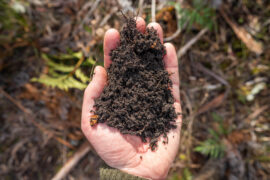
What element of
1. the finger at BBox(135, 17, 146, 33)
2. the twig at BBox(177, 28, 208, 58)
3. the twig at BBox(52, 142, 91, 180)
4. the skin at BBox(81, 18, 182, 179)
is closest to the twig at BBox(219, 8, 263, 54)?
the twig at BBox(177, 28, 208, 58)

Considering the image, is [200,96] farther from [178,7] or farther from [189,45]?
[178,7]

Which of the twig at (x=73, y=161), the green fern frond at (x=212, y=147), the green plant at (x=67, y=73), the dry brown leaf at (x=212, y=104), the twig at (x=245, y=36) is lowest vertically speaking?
the twig at (x=73, y=161)

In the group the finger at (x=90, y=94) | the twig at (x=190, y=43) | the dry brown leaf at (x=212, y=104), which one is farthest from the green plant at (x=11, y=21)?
the dry brown leaf at (x=212, y=104)

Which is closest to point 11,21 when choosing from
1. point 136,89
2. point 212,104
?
point 136,89

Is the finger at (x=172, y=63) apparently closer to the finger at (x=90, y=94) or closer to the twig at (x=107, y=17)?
the finger at (x=90, y=94)

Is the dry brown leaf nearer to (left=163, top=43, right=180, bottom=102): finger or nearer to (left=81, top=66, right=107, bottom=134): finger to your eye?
(left=163, top=43, right=180, bottom=102): finger

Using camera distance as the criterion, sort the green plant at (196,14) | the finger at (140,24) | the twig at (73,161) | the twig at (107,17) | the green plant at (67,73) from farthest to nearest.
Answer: the twig at (73,161), the twig at (107,17), the green plant at (196,14), the green plant at (67,73), the finger at (140,24)

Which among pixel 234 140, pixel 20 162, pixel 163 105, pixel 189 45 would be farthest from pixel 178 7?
pixel 20 162

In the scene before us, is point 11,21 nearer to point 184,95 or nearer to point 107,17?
point 107,17
